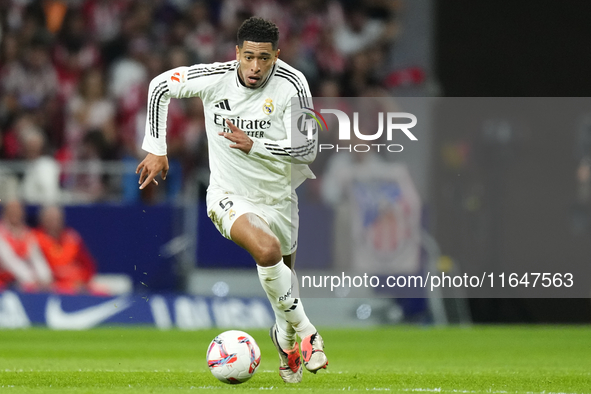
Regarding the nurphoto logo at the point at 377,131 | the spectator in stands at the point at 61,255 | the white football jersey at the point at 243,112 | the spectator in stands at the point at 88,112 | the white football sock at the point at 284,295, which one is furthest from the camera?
the spectator in stands at the point at 88,112

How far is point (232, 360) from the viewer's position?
20.9 ft

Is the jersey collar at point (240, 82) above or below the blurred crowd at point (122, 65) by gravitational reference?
above

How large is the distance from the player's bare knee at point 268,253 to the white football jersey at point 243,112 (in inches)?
22.9

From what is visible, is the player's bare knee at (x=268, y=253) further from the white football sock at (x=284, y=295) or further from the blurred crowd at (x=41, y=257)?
the blurred crowd at (x=41, y=257)

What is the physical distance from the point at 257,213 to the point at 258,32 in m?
1.19

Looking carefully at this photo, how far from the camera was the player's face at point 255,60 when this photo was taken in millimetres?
6650

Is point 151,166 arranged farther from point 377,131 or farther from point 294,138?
point 377,131

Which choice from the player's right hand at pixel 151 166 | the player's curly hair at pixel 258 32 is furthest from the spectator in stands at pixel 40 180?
the player's curly hair at pixel 258 32

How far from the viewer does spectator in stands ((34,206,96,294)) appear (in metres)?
12.9

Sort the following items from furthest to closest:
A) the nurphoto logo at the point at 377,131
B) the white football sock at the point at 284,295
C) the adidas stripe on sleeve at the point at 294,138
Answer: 1. the nurphoto logo at the point at 377,131
2. the adidas stripe on sleeve at the point at 294,138
3. the white football sock at the point at 284,295

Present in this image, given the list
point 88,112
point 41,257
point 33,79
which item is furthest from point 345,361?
point 33,79

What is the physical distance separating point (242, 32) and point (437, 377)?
2.81 m

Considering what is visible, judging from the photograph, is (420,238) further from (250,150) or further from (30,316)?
(250,150)

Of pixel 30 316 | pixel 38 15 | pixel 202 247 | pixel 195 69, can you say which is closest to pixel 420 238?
pixel 202 247
